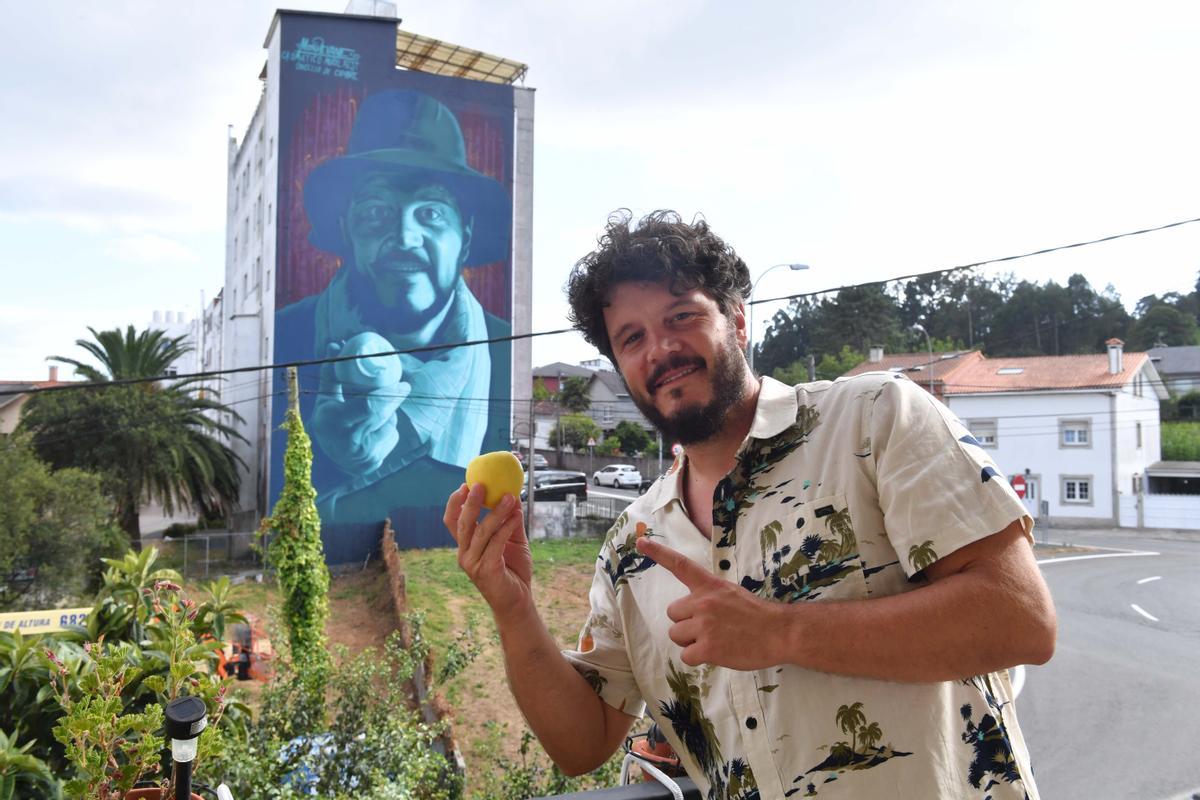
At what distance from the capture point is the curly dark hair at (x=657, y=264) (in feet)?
5.08

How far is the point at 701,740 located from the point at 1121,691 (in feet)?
34.3

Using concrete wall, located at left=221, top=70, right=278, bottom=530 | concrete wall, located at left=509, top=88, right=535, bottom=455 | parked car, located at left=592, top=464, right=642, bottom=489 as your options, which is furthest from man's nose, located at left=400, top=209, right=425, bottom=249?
parked car, located at left=592, top=464, right=642, bottom=489

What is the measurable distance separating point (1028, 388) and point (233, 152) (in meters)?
28.6

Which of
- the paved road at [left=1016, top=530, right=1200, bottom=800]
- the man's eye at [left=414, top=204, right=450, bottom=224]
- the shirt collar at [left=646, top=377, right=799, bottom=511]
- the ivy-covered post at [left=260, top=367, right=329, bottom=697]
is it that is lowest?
the paved road at [left=1016, top=530, right=1200, bottom=800]

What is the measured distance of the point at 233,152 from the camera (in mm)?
29578

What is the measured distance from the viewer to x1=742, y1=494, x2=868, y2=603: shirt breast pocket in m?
1.21

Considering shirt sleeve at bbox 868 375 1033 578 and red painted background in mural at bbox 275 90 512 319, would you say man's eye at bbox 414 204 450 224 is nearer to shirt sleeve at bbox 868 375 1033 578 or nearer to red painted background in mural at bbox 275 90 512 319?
red painted background in mural at bbox 275 90 512 319

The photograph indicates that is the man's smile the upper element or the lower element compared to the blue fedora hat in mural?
lower

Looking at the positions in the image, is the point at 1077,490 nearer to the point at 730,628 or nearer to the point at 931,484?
the point at 931,484

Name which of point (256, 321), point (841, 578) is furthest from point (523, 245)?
point (841, 578)

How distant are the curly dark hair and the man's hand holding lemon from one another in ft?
1.47

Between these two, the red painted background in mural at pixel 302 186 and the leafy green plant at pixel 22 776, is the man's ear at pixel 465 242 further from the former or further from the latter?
the leafy green plant at pixel 22 776

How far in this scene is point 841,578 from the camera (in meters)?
1.21

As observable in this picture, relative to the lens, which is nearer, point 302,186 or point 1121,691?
point 1121,691
